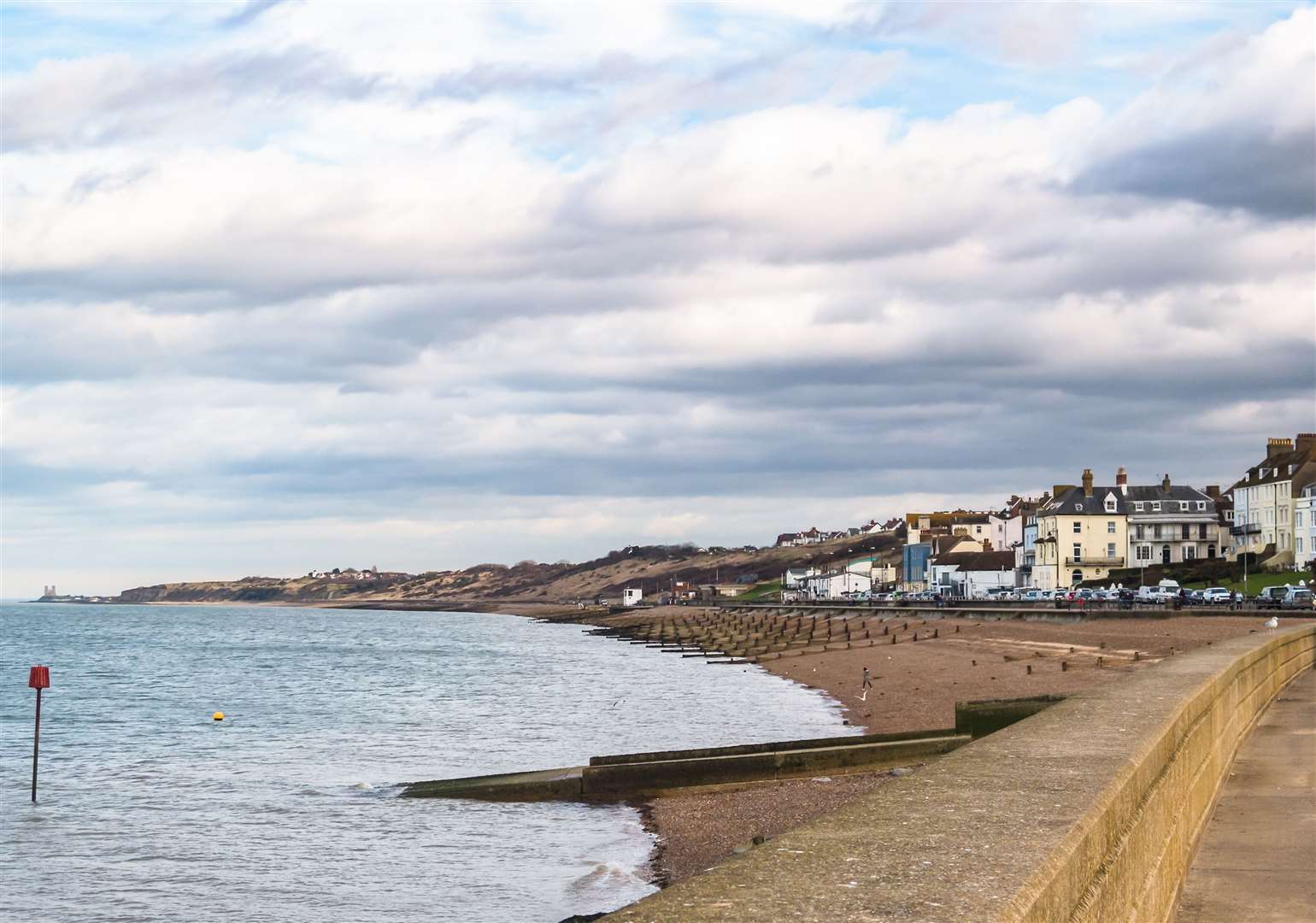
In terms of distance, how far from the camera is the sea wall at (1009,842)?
416 centimetres

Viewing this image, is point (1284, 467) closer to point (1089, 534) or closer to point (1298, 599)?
point (1089, 534)

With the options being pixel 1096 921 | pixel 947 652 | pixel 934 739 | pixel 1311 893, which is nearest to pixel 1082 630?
pixel 947 652

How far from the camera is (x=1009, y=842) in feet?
16.3

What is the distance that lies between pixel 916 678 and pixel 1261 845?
36.6 meters

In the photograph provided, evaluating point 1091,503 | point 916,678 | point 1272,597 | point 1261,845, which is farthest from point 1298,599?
point 1261,845

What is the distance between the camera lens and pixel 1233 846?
34.8 feet

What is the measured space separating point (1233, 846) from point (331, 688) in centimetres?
5445

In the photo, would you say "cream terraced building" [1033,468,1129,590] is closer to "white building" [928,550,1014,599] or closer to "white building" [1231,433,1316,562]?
"white building" [1231,433,1316,562]

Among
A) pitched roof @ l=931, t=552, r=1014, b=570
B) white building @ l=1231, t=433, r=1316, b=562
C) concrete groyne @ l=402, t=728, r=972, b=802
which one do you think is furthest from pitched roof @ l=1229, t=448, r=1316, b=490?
concrete groyne @ l=402, t=728, r=972, b=802

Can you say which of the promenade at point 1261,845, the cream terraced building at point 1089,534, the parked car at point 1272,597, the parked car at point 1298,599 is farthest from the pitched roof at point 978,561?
the promenade at point 1261,845

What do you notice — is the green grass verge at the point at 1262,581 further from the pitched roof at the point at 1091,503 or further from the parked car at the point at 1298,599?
the pitched roof at the point at 1091,503

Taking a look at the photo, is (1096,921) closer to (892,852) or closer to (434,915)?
(892,852)

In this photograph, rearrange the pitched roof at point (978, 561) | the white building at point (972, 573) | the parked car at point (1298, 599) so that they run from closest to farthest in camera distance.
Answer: the parked car at point (1298, 599) < the white building at point (972, 573) < the pitched roof at point (978, 561)

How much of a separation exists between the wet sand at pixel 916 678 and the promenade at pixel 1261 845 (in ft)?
8.53
